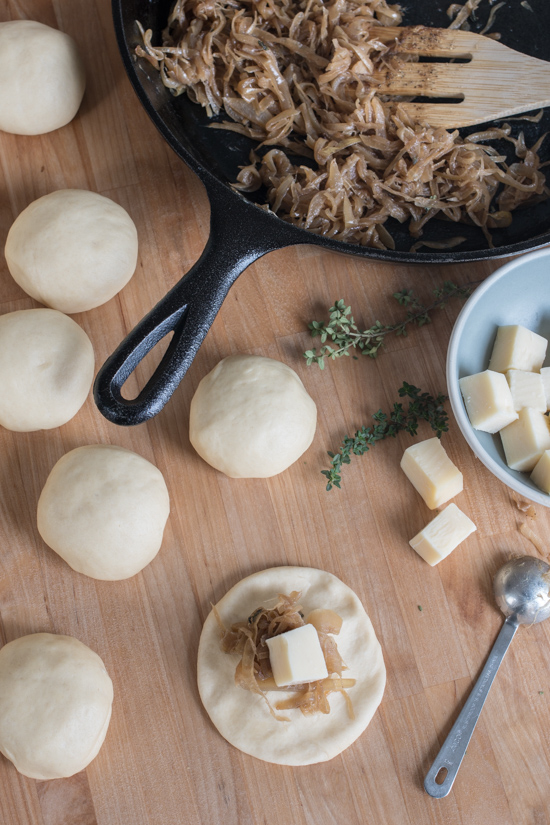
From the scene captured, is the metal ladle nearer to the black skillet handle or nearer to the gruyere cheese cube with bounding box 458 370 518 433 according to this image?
the gruyere cheese cube with bounding box 458 370 518 433

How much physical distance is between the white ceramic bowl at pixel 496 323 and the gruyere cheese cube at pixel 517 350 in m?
0.03

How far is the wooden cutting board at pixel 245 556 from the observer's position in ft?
5.81

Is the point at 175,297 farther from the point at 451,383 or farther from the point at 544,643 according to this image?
the point at 544,643

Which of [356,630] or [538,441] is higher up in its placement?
[538,441]

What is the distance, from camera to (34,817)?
1.73 m

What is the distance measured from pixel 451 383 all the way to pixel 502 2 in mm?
1235

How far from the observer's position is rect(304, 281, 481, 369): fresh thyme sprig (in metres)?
1.93

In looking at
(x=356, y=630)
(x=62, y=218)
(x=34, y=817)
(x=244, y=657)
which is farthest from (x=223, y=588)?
(x=62, y=218)

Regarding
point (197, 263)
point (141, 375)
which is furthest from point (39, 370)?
point (197, 263)

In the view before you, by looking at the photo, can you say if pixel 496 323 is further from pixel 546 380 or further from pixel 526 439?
pixel 526 439

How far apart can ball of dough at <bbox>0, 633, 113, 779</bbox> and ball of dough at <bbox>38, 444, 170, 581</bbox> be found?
0.24 m

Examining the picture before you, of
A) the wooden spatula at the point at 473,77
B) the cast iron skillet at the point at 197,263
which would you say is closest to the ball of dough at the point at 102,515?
the cast iron skillet at the point at 197,263

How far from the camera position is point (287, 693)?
1.77 m

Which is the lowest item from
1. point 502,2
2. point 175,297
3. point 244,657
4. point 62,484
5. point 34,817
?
point 34,817
